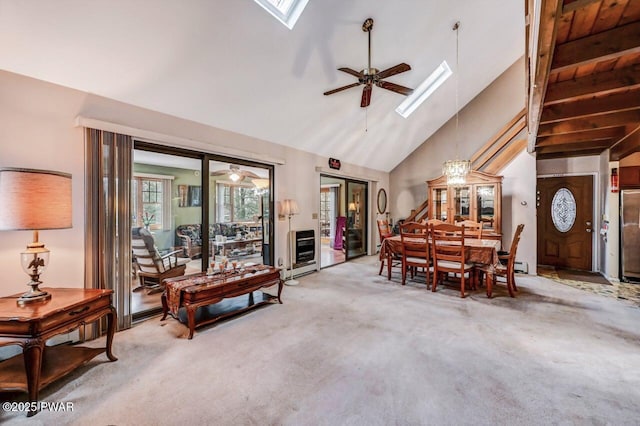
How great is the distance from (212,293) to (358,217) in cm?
520

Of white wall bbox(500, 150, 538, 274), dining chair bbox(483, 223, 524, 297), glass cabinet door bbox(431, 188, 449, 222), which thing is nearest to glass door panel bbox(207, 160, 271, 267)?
dining chair bbox(483, 223, 524, 297)

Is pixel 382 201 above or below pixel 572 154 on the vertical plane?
below

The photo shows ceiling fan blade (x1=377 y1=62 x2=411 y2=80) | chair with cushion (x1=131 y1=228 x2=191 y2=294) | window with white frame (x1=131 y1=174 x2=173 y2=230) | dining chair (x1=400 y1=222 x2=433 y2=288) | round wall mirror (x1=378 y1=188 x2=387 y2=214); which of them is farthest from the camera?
round wall mirror (x1=378 y1=188 x2=387 y2=214)

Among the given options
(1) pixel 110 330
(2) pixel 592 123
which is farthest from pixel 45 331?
(2) pixel 592 123

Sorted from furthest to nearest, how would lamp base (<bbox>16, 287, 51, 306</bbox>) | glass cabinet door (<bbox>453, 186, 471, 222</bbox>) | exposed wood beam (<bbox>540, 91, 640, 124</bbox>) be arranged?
glass cabinet door (<bbox>453, 186, 471, 222</bbox>) → exposed wood beam (<bbox>540, 91, 640, 124</bbox>) → lamp base (<bbox>16, 287, 51, 306</bbox>)

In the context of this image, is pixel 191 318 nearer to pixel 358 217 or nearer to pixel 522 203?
pixel 358 217

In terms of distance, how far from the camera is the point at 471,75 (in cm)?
586

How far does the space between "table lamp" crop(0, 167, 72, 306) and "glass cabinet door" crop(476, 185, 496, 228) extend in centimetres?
650

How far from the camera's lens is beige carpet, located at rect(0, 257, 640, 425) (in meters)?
1.71

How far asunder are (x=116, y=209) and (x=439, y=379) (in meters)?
3.38

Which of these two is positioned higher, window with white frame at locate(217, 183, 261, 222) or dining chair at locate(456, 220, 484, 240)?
window with white frame at locate(217, 183, 261, 222)

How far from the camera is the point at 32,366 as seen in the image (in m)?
1.71

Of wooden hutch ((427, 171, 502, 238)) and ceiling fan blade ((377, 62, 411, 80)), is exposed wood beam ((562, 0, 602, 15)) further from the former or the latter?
wooden hutch ((427, 171, 502, 238))

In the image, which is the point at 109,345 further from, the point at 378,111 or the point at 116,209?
the point at 378,111
